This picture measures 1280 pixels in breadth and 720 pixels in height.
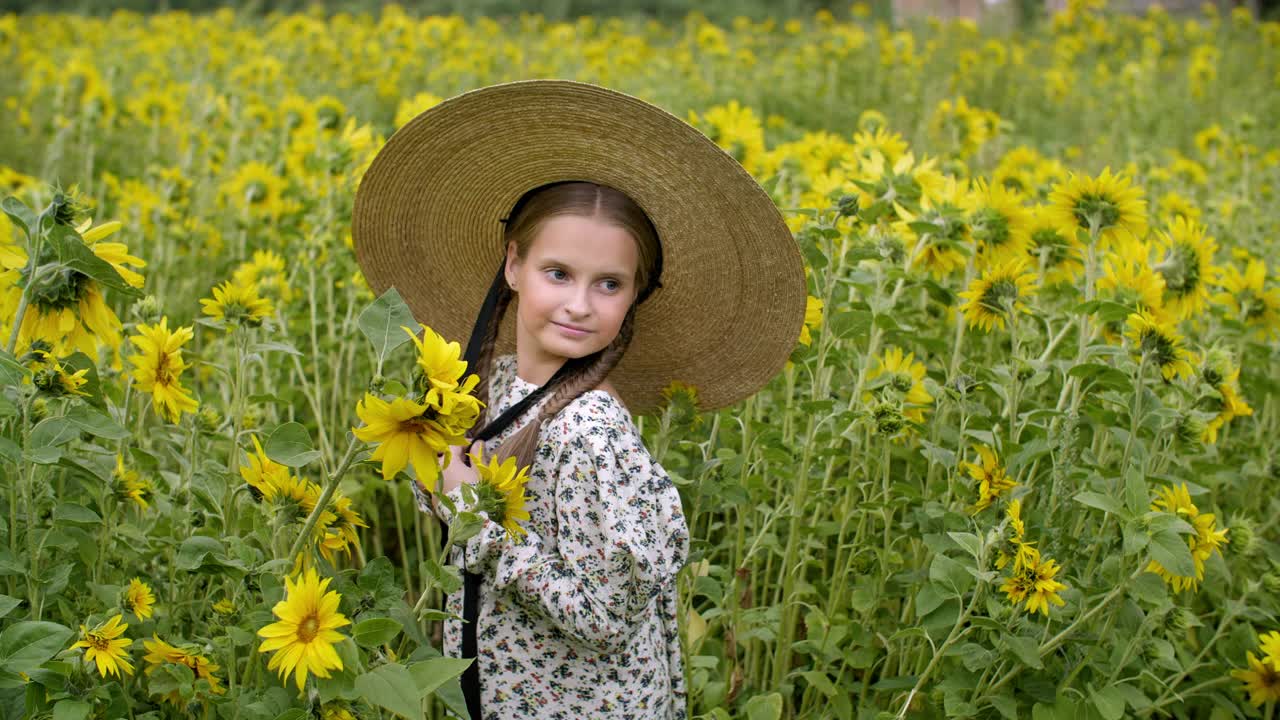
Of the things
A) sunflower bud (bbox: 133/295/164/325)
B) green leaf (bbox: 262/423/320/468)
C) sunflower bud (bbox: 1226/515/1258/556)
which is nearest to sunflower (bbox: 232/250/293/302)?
sunflower bud (bbox: 133/295/164/325)

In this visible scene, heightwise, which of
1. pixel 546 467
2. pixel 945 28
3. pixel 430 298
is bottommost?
pixel 546 467

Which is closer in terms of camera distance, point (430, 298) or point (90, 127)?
point (430, 298)

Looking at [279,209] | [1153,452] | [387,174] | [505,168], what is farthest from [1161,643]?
[279,209]

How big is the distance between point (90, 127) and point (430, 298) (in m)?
2.46

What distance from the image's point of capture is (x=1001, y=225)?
192cm

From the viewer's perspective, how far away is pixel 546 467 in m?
1.43

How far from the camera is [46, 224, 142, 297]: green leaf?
1119 millimetres

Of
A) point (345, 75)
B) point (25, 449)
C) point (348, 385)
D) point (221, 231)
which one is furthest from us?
point (345, 75)

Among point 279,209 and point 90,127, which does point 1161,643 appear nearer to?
point 279,209

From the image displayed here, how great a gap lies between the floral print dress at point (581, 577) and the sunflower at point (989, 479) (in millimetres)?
503

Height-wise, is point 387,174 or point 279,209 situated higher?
point 387,174

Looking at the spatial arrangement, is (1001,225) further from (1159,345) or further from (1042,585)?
(1042,585)

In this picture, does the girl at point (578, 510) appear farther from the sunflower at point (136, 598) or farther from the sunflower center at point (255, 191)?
the sunflower center at point (255, 191)

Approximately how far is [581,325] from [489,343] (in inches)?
8.3
